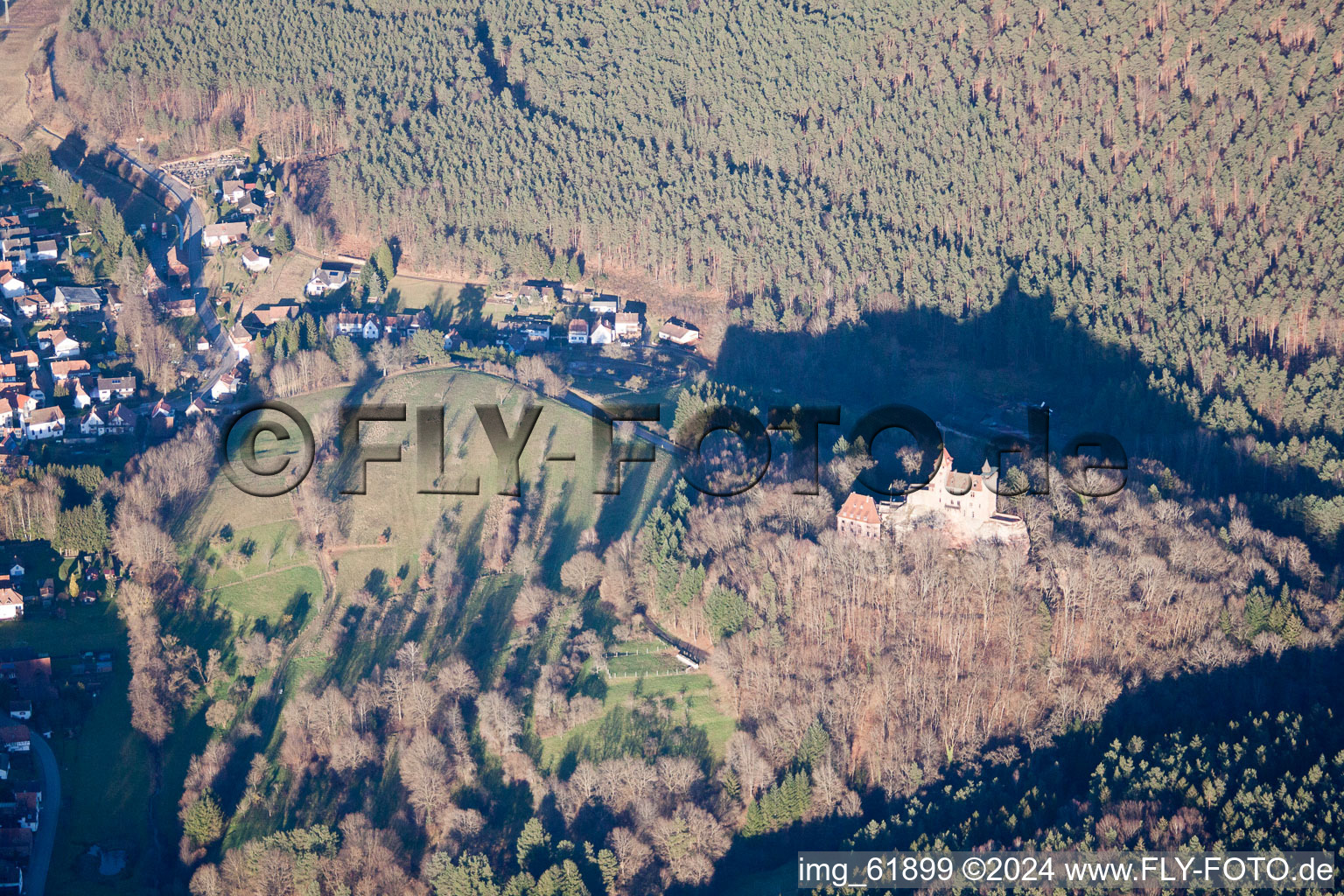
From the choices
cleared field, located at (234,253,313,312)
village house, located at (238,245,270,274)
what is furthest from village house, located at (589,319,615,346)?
village house, located at (238,245,270,274)

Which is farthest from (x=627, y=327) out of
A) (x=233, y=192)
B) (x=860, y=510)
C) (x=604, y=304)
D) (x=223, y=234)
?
(x=233, y=192)

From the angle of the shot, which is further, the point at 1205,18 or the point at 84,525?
the point at 1205,18

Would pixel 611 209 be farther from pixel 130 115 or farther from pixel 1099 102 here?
pixel 130 115

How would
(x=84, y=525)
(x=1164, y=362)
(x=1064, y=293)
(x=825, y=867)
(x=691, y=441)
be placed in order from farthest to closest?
(x=1064, y=293) → (x=1164, y=362) → (x=691, y=441) → (x=84, y=525) → (x=825, y=867)

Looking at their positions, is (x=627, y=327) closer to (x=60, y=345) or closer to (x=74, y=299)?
(x=60, y=345)

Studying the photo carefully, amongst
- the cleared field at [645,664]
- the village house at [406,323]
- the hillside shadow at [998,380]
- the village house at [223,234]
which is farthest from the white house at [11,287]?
the cleared field at [645,664]

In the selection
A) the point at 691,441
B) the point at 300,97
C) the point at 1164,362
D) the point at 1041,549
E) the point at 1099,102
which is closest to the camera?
the point at 1041,549

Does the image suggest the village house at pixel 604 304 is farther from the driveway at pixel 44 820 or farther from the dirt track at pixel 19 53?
the dirt track at pixel 19 53

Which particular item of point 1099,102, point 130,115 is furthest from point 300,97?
point 1099,102
